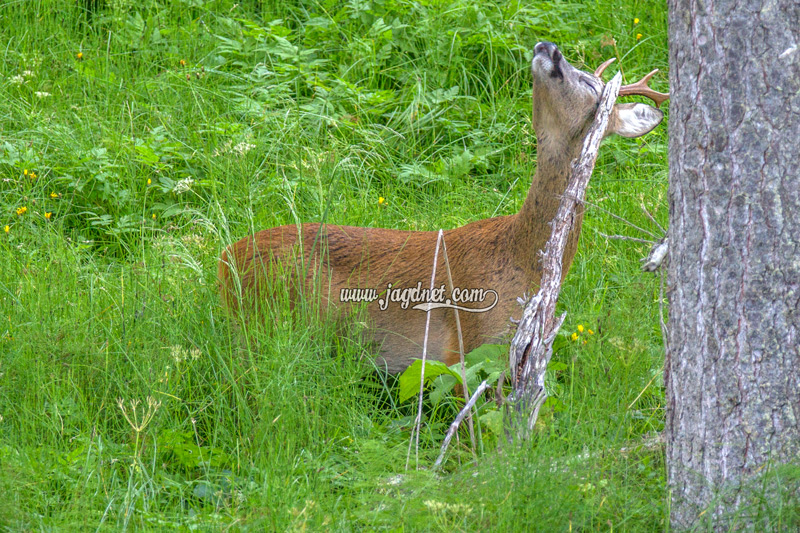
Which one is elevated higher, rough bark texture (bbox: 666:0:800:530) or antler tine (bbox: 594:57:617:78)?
antler tine (bbox: 594:57:617:78)

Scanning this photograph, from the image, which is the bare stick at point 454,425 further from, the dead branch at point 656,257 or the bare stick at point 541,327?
the dead branch at point 656,257

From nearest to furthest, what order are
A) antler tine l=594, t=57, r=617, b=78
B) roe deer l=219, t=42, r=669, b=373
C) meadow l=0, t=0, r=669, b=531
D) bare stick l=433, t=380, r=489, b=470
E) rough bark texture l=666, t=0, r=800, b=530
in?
rough bark texture l=666, t=0, r=800, b=530
meadow l=0, t=0, r=669, b=531
bare stick l=433, t=380, r=489, b=470
antler tine l=594, t=57, r=617, b=78
roe deer l=219, t=42, r=669, b=373

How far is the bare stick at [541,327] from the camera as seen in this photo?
308cm

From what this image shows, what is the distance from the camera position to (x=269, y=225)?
204 inches

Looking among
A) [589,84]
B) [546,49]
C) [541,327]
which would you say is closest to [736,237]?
[541,327]

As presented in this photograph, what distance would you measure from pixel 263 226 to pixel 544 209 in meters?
1.79

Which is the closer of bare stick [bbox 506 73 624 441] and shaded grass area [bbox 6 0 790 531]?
shaded grass area [bbox 6 0 790 531]

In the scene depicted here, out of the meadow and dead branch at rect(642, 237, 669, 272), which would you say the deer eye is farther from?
dead branch at rect(642, 237, 669, 272)

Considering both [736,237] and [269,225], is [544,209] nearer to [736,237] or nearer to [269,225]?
[736,237]

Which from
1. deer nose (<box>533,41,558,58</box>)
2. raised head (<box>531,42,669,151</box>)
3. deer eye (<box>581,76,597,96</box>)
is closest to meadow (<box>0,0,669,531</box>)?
raised head (<box>531,42,669,151</box>)

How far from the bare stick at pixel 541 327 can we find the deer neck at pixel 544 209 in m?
0.51

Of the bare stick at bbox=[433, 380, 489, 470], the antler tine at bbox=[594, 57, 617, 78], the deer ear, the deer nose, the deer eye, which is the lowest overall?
the bare stick at bbox=[433, 380, 489, 470]

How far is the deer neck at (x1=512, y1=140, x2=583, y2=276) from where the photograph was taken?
4.01 meters

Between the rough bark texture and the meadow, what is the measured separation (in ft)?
1.08
